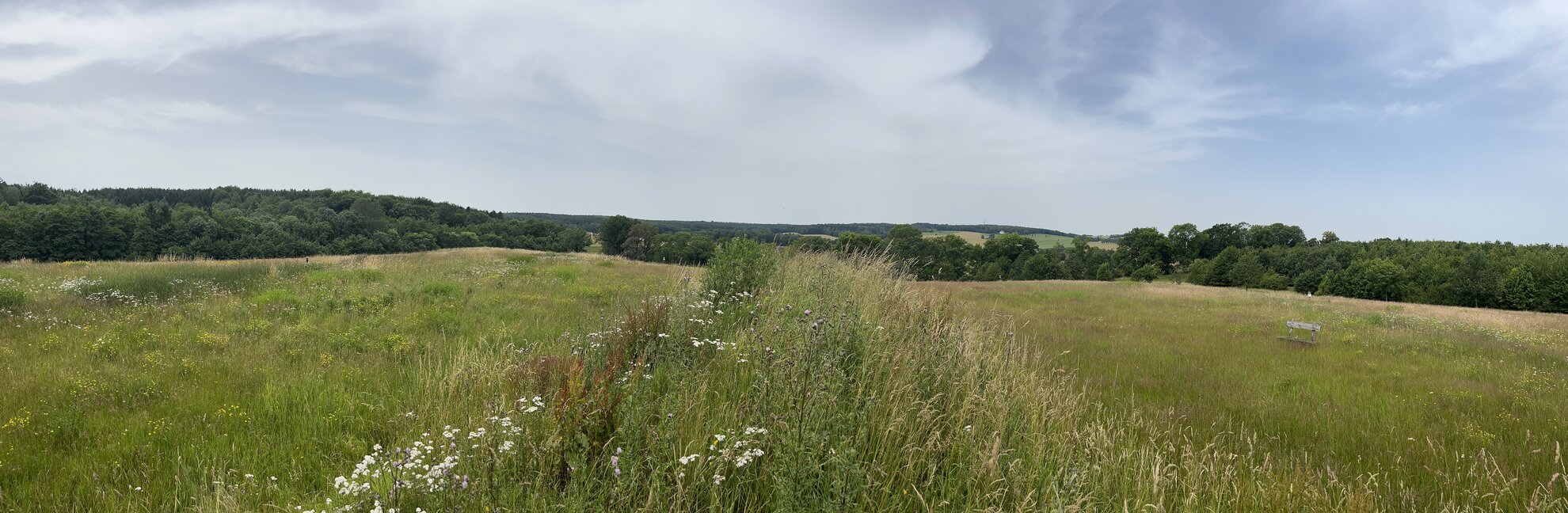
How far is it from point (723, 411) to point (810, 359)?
0.82 m

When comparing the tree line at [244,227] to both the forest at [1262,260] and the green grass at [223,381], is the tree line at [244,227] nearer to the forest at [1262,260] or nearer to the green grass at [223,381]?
the forest at [1262,260]

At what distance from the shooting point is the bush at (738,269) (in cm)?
852

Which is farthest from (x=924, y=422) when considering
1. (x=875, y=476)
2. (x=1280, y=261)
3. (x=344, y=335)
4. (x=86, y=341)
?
(x=1280, y=261)

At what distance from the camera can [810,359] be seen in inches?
122

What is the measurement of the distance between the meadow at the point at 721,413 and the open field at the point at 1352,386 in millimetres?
64

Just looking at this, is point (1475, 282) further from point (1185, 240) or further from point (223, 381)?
point (223, 381)

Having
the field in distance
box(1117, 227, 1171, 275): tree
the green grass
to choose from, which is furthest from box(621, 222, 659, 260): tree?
box(1117, 227, 1171, 275): tree

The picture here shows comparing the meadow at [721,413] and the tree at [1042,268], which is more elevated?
the meadow at [721,413]

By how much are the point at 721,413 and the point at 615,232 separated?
194 feet

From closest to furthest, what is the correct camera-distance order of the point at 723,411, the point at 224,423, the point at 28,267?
1. the point at 723,411
2. the point at 224,423
3. the point at 28,267

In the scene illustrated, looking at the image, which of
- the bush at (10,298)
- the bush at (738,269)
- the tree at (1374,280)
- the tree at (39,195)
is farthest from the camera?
the tree at (39,195)

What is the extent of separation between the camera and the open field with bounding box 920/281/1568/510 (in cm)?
503

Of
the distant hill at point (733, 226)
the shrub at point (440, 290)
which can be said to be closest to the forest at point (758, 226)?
the distant hill at point (733, 226)

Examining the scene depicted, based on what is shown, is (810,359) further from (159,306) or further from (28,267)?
(28,267)
